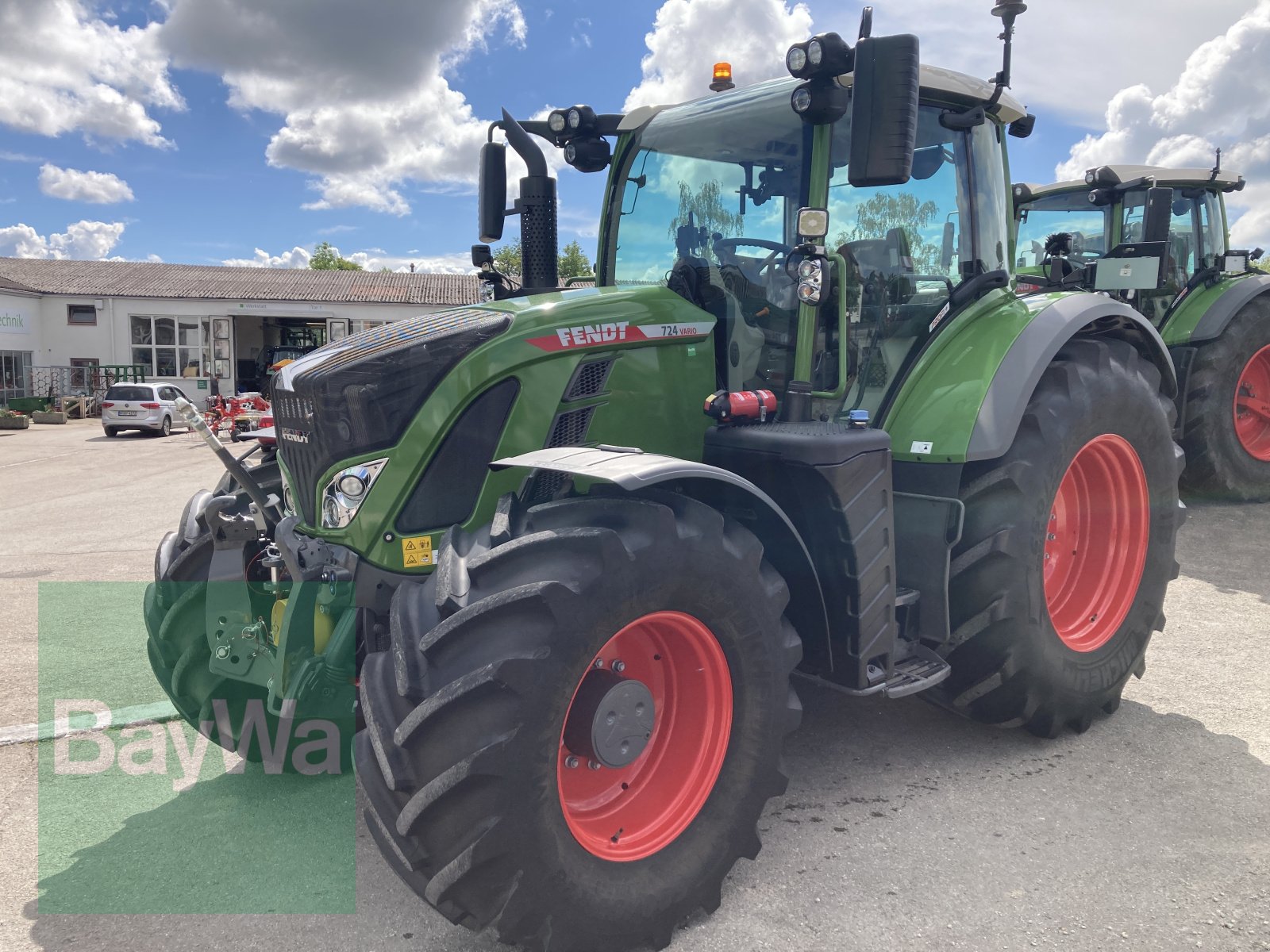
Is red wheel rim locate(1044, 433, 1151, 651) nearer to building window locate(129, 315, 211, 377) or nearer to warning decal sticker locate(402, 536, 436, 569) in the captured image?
warning decal sticker locate(402, 536, 436, 569)

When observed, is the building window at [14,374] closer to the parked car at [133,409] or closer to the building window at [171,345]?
the building window at [171,345]

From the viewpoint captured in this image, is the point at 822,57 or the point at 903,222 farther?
the point at 903,222

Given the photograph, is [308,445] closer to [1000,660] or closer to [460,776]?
[460,776]

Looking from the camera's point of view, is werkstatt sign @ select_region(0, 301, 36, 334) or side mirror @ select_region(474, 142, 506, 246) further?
werkstatt sign @ select_region(0, 301, 36, 334)

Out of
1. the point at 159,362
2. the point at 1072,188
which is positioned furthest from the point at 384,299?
the point at 1072,188

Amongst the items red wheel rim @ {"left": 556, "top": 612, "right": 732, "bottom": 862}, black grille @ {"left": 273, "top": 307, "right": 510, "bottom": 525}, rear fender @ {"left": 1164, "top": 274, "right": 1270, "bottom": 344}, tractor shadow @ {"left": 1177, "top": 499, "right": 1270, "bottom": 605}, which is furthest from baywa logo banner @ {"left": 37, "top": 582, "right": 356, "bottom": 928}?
rear fender @ {"left": 1164, "top": 274, "right": 1270, "bottom": 344}

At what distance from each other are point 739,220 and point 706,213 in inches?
6.1

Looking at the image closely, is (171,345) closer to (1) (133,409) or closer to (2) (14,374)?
(2) (14,374)

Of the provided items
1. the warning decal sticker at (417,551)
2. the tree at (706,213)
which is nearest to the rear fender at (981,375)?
the tree at (706,213)

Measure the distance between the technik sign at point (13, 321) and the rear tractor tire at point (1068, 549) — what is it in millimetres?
35890

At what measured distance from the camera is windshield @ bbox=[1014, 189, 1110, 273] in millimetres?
9312

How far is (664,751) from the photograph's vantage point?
293 centimetres

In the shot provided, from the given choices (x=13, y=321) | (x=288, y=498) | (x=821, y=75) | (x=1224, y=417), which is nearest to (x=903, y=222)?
(x=821, y=75)

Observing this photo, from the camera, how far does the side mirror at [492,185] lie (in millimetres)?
4027
